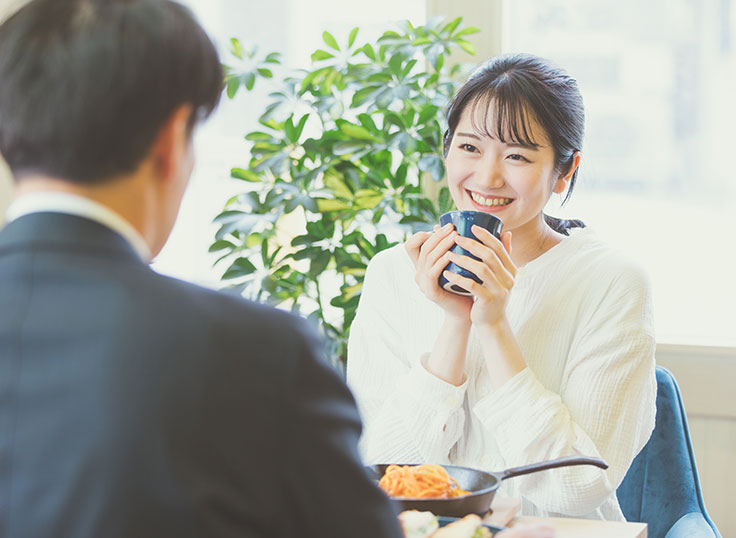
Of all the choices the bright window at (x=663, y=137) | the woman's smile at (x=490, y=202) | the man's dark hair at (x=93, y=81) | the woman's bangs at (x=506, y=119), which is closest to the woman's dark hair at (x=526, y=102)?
the woman's bangs at (x=506, y=119)

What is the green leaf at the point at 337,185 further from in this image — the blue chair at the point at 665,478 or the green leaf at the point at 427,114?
the blue chair at the point at 665,478

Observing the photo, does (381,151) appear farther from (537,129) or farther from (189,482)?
(189,482)

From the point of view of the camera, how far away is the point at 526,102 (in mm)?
1611

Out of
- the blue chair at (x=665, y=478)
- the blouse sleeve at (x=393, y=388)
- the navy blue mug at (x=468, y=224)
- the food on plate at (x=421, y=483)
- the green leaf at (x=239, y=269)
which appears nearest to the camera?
the food on plate at (x=421, y=483)

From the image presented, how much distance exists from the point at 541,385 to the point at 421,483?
0.43 metres

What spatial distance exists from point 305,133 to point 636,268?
4.75ft

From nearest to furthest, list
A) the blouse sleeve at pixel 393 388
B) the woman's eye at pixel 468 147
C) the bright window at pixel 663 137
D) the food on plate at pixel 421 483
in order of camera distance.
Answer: the food on plate at pixel 421 483 → the blouse sleeve at pixel 393 388 → the woman's eye at pixel 468 147 → the bright window at pixel 663 137

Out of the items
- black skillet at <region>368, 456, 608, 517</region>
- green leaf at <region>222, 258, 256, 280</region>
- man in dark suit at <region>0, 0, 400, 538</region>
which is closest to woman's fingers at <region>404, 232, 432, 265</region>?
black skillet at <region>368, 456, 608, 517</region>

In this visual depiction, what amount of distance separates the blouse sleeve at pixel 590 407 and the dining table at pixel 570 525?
19cm

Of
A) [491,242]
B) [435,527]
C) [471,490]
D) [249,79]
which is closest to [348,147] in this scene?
[249,79]

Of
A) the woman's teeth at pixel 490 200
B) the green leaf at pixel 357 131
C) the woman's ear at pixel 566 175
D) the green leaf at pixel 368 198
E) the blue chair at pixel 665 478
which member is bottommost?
the blue chair at pixel 665 478

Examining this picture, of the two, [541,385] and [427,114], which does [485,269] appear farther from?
[427,114]

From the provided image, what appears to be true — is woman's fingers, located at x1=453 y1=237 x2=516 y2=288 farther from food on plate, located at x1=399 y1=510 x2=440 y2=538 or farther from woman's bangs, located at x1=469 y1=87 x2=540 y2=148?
food on plate, located at x1=399 y1=510 x2=440 y2=538

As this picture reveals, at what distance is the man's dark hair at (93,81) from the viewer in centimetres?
65
